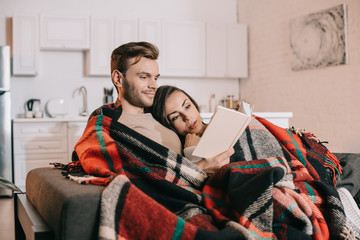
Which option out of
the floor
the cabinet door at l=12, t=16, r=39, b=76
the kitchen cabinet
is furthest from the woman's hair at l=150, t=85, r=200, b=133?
the cabinet door at l=12, t=16, r=39, b=76

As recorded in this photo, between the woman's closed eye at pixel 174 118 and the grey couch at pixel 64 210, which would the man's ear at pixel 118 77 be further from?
the grey couch at pixel 64 210

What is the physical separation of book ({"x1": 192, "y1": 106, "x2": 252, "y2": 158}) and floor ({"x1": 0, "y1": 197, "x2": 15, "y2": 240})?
1.80m

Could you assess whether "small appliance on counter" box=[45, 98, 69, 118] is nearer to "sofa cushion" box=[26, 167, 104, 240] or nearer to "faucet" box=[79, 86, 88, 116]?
"faucet" box=[79, 86, 88, 116]

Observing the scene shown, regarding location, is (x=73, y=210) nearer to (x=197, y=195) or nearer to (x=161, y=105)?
(x=197, y=195)

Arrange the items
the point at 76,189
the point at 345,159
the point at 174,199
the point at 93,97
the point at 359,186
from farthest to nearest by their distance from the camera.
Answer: the point at 93,97 → the point at 345,159 → the point at 359,186 → the point at 174,199 → the point at 76,189

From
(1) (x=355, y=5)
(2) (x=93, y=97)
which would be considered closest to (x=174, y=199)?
(1) (x=355, y=5)

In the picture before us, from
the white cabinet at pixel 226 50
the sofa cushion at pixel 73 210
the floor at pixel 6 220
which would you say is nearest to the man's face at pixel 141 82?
the sofa cushion at pixel 73 210

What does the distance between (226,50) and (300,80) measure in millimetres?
1252

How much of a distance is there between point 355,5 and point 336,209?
323 centimetres

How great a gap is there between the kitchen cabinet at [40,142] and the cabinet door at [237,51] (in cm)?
235

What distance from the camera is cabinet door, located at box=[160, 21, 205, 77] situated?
5371 mm

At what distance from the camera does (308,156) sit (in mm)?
1929

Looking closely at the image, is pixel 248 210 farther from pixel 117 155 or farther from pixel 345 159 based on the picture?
pixel 345 159

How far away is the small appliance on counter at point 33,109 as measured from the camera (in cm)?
483
